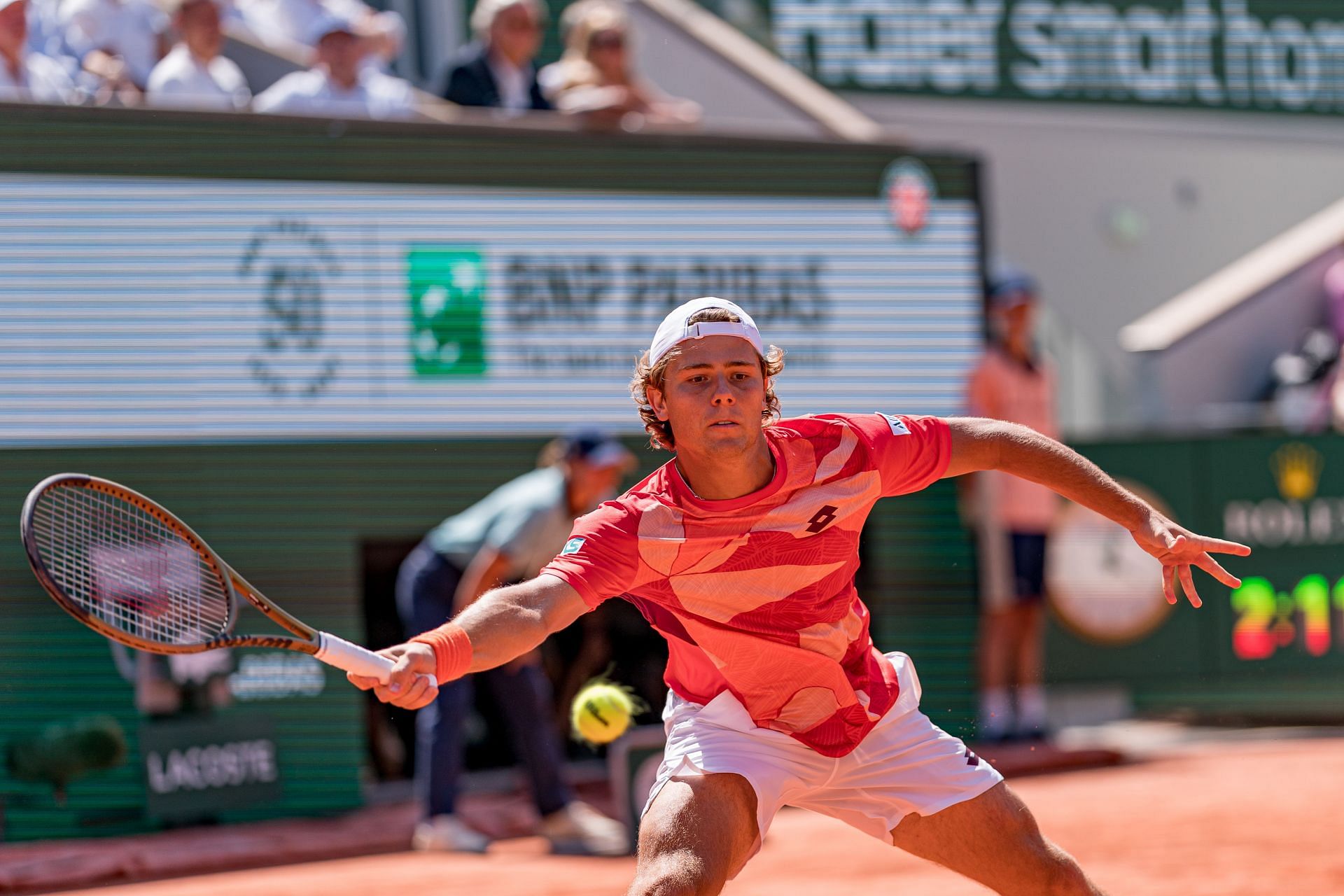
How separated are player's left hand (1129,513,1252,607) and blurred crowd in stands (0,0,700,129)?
18.4 ft

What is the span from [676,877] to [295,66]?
23.6 ft

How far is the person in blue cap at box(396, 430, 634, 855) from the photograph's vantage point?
24.2 feet

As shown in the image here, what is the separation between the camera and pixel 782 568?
4.11 m

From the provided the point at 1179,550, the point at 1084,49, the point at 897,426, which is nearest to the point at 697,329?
the point at 897,426

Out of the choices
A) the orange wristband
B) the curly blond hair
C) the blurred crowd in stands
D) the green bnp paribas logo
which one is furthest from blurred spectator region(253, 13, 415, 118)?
the orange wristband

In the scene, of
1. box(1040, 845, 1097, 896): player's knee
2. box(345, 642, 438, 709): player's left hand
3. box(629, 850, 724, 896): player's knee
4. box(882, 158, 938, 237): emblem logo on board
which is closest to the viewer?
box(345, 642, 438, 709): player's left hand

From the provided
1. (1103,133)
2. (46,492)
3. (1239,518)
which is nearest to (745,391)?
(46,492)

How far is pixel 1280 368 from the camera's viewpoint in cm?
1238

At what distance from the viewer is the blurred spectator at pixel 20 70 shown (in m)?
8.13

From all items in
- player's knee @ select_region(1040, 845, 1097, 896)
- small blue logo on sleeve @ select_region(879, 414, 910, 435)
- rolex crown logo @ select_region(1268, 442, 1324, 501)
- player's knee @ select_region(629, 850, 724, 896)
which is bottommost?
rolex crown logo @ select_region(1268, 442, 1324, 501)

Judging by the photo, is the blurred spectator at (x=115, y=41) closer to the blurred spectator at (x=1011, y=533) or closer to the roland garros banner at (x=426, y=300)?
the roland garros banner at (x=426, y=300)

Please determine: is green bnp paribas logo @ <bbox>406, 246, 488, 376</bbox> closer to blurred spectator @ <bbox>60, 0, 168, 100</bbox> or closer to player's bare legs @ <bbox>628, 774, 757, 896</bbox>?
blurred spectator @ <bbox>60, 0, 168, 100</bbox>

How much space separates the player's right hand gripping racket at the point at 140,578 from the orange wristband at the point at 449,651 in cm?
10

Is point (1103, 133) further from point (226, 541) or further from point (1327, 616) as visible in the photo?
point (226, 541)
